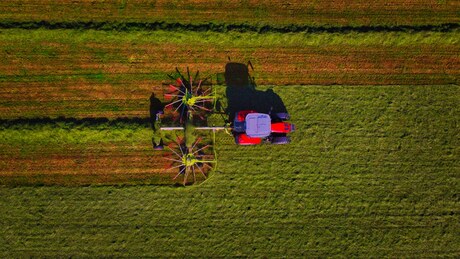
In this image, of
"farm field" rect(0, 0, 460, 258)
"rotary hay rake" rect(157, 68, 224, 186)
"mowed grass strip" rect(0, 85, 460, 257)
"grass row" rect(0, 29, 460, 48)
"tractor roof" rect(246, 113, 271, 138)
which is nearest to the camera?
"tractor roof" rect(246, 113, 271, 138)

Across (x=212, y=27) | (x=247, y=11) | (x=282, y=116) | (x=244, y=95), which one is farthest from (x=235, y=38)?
(x=282, y=116)

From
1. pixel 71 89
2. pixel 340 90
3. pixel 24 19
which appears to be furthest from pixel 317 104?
pixel 24 19

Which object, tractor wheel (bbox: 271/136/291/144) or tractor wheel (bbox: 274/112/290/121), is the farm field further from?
tractor wheel (bbox: 274/112/290/121)

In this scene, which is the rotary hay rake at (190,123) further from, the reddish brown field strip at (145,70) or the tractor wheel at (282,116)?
the tractor wheel at (282,116)

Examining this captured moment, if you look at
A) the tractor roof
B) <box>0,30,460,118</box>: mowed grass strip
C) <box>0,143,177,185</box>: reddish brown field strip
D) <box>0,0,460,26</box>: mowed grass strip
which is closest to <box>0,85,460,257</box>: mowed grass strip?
<box>0,143,177,185</box>: reddish brown field strip

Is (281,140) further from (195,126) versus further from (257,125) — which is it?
(195,126)

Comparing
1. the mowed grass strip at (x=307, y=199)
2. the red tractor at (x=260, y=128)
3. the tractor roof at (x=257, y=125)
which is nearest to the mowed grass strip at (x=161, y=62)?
the mowed grass strip at (x=307, y=199)
